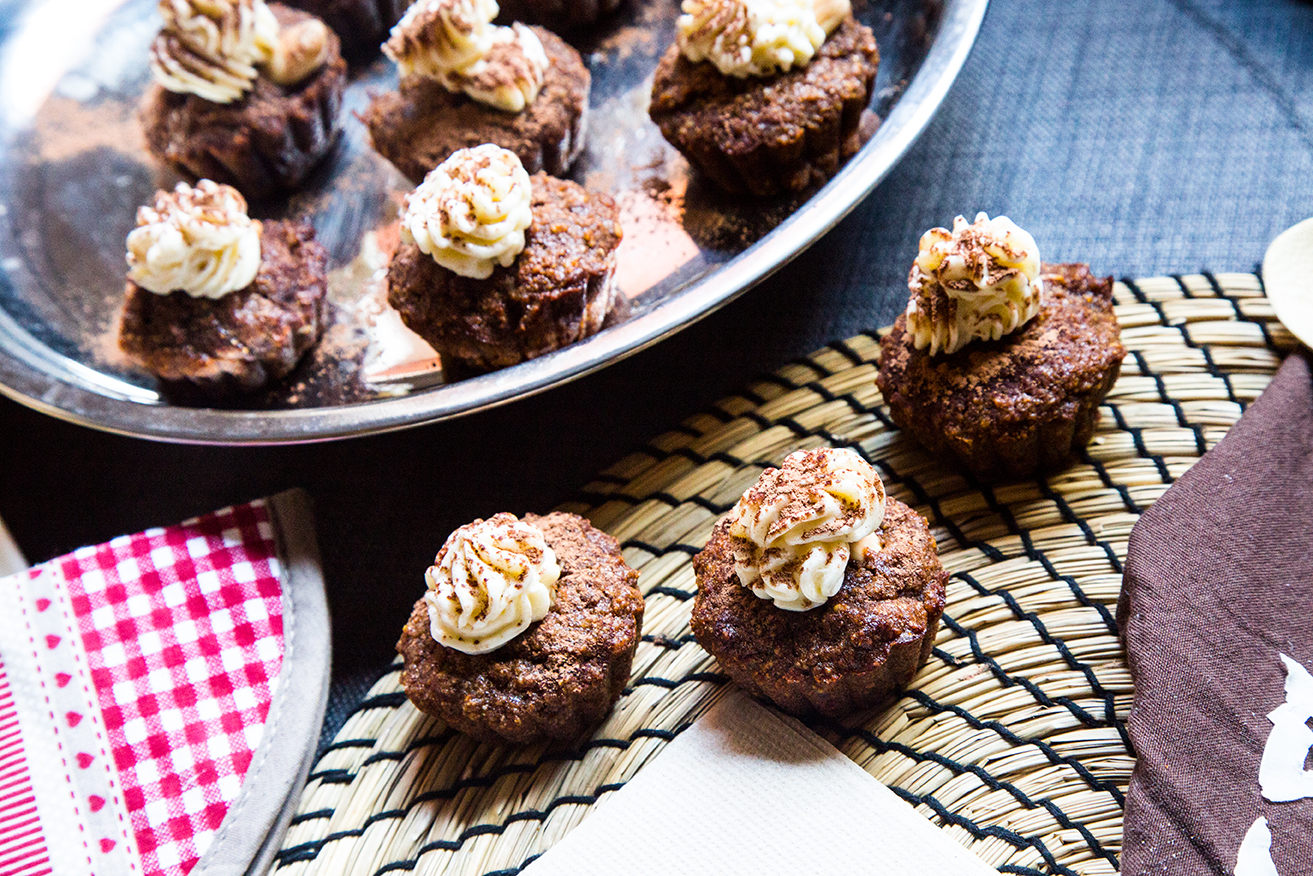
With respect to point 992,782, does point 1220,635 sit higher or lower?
higher

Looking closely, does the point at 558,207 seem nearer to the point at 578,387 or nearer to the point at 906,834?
the point at 578,387

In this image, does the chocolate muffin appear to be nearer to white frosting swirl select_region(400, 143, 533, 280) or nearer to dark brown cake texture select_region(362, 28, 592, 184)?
dark brown cake texture select_region(362, 28, 592, 184)

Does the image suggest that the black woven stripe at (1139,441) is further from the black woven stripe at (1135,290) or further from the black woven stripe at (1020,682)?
the black woven stripe at (1020,682)

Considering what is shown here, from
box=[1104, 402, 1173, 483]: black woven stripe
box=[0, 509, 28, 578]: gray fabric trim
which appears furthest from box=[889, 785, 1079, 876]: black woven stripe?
box=[0, 509, 28, 578]: gray fabric trim

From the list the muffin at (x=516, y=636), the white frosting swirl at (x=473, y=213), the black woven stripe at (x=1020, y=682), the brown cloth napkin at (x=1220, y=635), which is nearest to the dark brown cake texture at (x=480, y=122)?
the white frosting swirl at (x=473, y=213)

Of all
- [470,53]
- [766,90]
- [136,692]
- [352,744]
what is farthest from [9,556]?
[766,90]

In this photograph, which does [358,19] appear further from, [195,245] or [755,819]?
[755,819]

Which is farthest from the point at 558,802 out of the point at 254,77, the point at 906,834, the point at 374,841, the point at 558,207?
the point at 254,77
